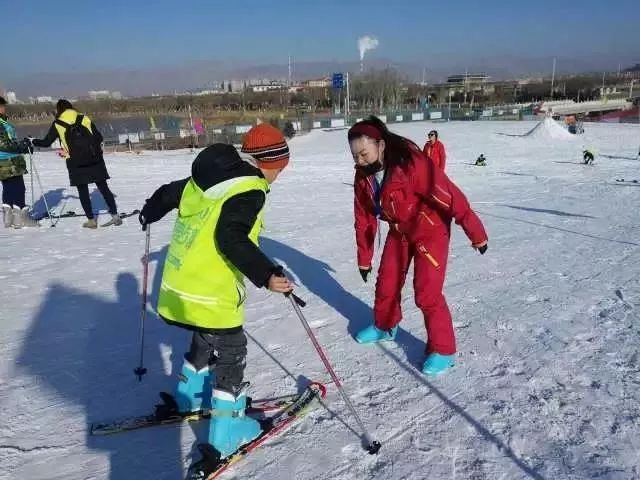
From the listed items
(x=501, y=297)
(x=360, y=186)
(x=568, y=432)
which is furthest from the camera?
(x=501, y=297)

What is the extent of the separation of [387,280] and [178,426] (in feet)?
5.79

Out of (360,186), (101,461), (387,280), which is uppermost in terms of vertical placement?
(360,186)

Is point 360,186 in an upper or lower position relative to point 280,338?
upper

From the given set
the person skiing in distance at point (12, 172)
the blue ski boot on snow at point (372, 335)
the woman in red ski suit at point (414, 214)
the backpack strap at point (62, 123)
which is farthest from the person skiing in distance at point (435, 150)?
Result: the woman in red ski suit at point (414, 214)

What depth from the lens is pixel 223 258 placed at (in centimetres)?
243

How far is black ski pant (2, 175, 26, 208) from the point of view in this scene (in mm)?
7684

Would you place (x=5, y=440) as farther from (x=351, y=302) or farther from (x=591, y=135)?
(x=591, y=135)

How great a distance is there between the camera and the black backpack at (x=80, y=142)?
739 cm

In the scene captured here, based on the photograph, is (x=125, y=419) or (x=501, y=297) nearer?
Answer: (x=125, y=419)

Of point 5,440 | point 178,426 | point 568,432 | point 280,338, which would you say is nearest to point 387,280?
point 280,338

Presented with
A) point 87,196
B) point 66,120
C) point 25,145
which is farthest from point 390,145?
point 25,145

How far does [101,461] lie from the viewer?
2.72 meters

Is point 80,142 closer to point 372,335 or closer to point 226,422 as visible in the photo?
point 372,335

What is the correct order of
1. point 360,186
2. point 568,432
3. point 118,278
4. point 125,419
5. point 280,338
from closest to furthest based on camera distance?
point 568,432
point 125,419
point 360,186
point 280,338
point 118,278
